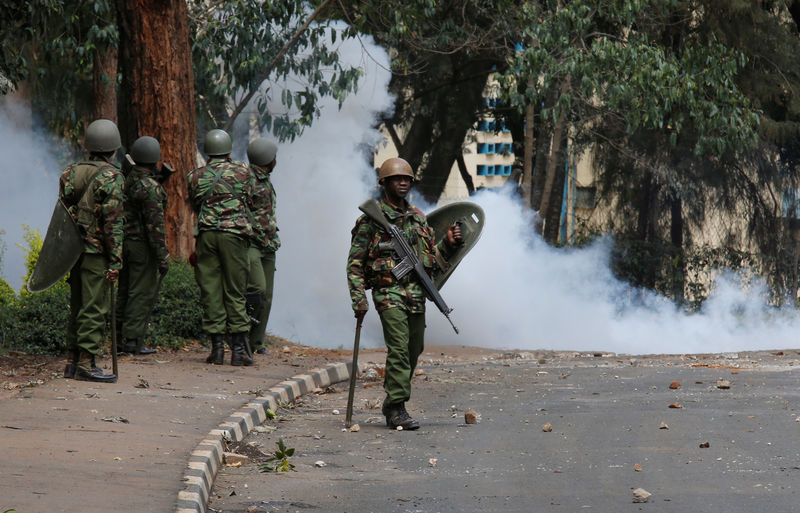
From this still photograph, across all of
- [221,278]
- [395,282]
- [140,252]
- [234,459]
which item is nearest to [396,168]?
[395,282]

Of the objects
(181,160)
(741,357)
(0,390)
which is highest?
(181,160)

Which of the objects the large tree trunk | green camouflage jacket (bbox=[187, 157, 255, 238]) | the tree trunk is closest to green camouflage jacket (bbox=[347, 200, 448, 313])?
green camouflage jacket (bbox=[187, 157, 255, 238])

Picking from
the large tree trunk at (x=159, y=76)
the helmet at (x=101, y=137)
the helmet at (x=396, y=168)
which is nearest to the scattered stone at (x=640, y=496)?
the helmet at (x=396, y=168)

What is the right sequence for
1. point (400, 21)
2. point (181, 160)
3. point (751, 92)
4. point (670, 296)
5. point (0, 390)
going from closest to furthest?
point (0, 390) < point (181, 160) < point (400, 21) < point (751, 92) < point (670, 296)

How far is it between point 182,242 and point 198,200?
373cm

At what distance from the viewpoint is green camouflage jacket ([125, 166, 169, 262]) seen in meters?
11.1

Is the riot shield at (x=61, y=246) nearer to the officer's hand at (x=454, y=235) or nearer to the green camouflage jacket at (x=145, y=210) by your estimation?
the green camouflage jacket at (x=145, y=210)

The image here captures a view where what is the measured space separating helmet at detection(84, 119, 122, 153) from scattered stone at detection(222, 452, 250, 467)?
3.16 metres

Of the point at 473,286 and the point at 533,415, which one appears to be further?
the point at 473,286

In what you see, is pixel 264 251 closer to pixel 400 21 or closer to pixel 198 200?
pixel 198 200

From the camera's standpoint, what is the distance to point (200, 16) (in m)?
18.7

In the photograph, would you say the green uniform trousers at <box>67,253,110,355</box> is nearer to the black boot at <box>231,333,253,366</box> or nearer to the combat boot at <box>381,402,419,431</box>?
the black boot at <box>231,333,253,366</box>

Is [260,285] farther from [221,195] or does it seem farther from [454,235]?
[454,235]

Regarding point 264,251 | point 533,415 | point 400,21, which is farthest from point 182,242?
point 533,415
